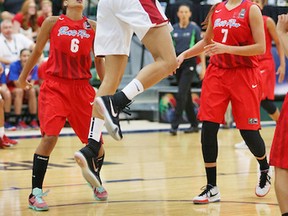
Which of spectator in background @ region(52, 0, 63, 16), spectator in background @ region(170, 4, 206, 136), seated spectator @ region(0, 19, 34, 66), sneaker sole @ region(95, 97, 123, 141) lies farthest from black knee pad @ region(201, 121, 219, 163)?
spectator in background @ region(52, 0, 63, 16)

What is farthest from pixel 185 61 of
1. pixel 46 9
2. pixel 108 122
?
pixel 108 122

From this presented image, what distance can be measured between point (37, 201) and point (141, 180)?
1.87 meters

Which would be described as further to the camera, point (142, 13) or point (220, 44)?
point (220, 44)

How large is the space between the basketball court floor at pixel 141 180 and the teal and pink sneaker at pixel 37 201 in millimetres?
72

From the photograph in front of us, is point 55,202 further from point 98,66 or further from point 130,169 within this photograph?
point 130,169

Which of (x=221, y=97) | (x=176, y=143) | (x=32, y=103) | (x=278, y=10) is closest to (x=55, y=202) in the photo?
(x=221, y=97)

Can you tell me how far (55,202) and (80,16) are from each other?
165 centimetres

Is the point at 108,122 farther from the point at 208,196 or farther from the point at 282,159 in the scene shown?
the point at 208,196

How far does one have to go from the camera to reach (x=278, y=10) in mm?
15672

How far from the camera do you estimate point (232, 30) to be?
6457mm

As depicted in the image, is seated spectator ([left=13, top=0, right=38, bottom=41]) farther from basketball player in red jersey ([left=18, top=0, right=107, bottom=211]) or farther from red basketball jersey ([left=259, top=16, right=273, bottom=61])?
basketball player in red jersey ([left=18, top=0, right=107, bottom=211])

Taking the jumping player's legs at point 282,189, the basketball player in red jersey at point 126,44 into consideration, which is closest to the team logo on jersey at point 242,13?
the basketball player in red jersey at point 126,44

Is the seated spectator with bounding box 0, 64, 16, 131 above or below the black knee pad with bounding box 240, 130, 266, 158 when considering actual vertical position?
below

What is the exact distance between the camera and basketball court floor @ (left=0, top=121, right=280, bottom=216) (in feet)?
20.8
